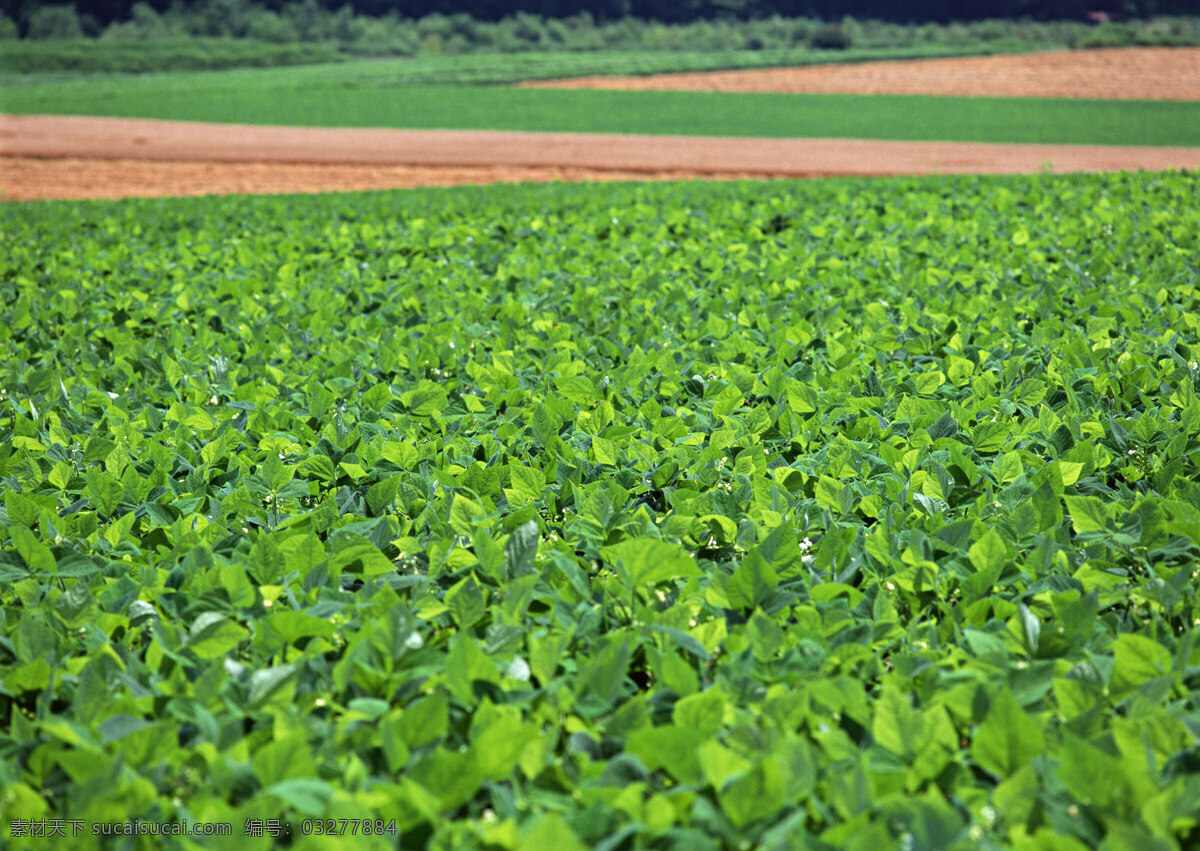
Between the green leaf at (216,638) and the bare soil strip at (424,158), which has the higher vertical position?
the bare soil strip at (424,158)

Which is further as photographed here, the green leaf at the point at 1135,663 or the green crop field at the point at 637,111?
the green crop field at the point at 637,111

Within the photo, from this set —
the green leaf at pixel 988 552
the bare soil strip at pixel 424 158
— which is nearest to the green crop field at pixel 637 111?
the bare soil strip at pixel 424 158

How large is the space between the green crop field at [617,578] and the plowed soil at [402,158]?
18.9m

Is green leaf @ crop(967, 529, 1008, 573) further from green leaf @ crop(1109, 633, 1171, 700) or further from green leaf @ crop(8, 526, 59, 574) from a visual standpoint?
green leaf @ crop(8, 526, 59, 574)

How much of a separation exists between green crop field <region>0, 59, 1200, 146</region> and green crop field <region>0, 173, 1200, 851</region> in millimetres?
34304

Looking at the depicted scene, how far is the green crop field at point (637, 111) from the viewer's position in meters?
36.2

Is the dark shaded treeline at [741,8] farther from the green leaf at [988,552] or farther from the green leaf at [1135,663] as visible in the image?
the green leaf at [1135,663]

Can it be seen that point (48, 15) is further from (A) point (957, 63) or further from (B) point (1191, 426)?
(B) point (1191, 426)

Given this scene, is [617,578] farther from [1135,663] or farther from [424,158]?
[424,158]

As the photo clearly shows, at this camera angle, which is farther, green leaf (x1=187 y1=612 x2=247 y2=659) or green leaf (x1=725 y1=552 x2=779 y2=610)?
green leaf (x1=725 y1=552 x2=779 y2=610)

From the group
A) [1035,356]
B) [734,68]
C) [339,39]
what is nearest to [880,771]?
[1035,356]

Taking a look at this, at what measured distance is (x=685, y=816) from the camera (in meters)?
1.43

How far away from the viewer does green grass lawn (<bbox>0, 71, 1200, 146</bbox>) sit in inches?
1425

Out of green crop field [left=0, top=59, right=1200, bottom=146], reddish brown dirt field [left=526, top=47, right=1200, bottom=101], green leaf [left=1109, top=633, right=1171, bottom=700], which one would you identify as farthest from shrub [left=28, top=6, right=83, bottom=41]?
green leaf [left=1109, top=633, right=1171, bottom=700]
